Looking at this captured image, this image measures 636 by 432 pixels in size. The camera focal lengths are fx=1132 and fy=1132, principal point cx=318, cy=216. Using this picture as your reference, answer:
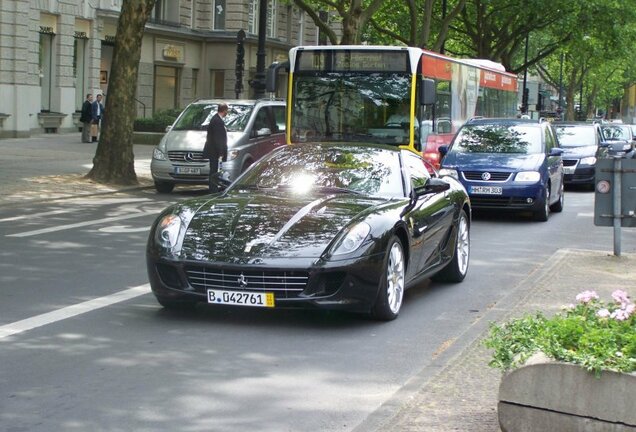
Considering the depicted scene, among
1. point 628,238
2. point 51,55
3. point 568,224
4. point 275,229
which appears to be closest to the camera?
point 275,229

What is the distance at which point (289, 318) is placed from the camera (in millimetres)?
8938

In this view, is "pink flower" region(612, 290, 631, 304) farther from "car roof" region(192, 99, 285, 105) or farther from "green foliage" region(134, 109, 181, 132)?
"green foliage" region(134, 109, 181, 132)

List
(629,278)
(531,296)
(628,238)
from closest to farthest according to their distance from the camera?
(531,296) < (629,278) < (628,238)

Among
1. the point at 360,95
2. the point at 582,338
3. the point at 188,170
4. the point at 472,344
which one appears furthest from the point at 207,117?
the point at 582,338

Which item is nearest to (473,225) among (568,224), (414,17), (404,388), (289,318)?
(568,224)

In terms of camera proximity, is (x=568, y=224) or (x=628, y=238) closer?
(x=628, y=238)

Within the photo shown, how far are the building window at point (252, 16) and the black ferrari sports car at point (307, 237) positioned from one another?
44146 mm

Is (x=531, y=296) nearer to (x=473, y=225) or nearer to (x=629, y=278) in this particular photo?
(x=629, y=278)

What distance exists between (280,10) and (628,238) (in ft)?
139

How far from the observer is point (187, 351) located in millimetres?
7676

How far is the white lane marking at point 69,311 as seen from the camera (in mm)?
8335

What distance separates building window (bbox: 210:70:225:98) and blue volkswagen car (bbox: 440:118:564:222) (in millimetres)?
35355

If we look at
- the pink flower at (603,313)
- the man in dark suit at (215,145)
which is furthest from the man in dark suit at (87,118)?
the pink flower at (603,313)

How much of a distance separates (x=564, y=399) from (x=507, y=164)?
43.9ft
